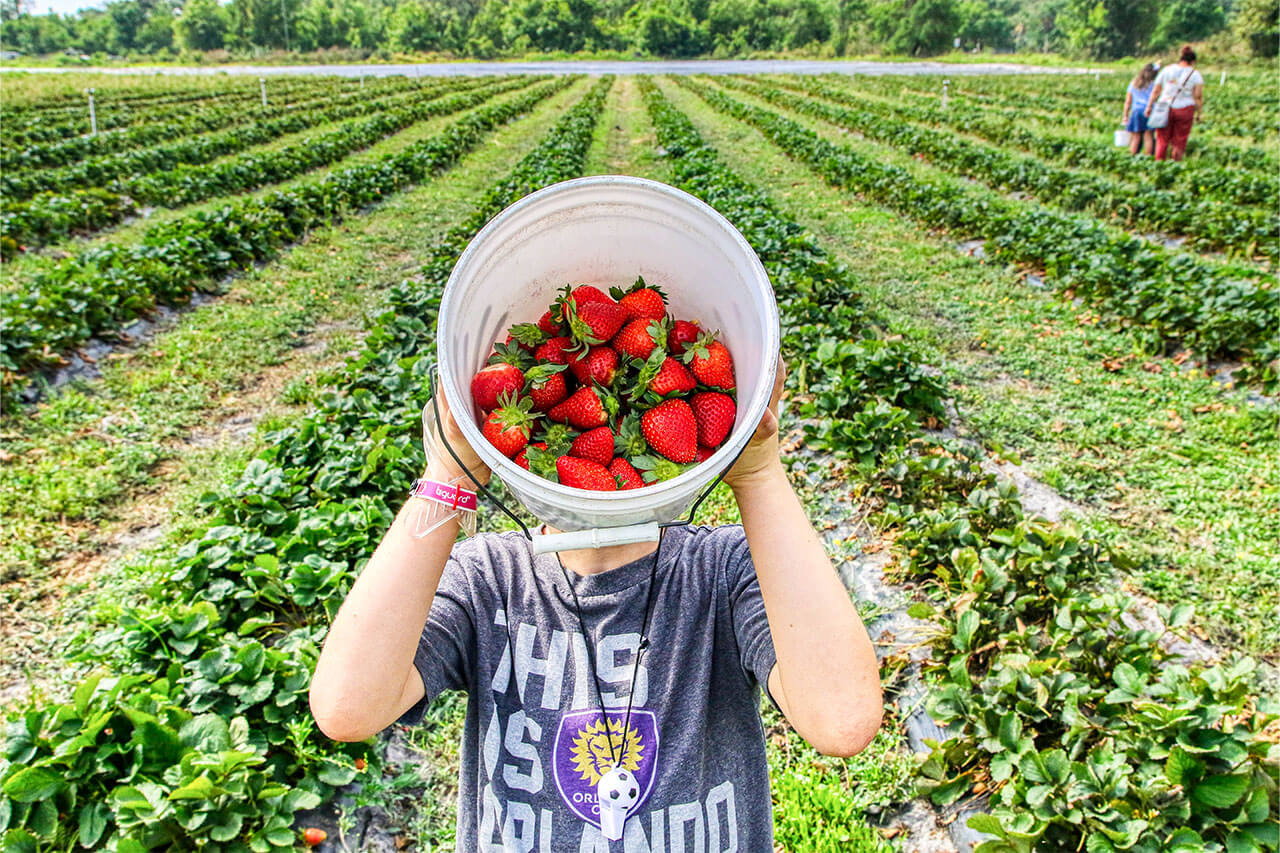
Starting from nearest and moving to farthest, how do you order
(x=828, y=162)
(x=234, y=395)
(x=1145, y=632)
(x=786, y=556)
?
(x=786, y=556), (x=1145, y=632), (x=234, y=395), (x=828, y=162)

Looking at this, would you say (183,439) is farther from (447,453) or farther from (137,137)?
(137,137)

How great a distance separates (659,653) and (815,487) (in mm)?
2981

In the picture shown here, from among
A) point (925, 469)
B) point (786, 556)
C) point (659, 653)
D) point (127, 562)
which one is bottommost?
point (127, 562)

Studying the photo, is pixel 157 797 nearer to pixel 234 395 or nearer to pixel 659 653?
pixel 659 653

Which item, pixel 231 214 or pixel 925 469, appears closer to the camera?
pixel 925 469

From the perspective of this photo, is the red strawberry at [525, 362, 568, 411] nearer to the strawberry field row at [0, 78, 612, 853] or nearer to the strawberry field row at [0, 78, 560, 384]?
the strawberry field row at [0, 78, 612, 853]

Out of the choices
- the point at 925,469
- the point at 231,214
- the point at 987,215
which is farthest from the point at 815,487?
the point at 231,214

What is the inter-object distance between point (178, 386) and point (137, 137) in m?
13.7

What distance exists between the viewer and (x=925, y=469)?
3764 mm

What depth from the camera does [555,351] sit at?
46.8 inches

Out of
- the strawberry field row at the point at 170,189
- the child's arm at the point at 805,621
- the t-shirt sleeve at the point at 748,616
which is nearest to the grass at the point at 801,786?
the t-shirt sleeve at the point at 748,616

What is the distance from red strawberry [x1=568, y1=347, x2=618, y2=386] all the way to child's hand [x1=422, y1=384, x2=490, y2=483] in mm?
208

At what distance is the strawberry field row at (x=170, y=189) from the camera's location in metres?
8.69

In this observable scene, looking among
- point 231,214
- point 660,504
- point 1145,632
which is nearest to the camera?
point 660,504
